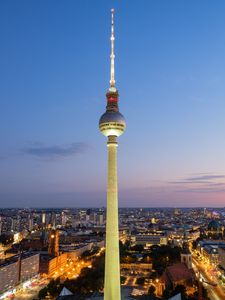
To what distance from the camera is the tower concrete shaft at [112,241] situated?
24.8 meters

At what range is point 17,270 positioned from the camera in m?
52.4

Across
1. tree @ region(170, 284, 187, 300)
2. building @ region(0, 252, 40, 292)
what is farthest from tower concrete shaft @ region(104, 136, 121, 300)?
building @ region(0, 252, 40, 292)

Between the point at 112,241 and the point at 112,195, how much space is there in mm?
3198

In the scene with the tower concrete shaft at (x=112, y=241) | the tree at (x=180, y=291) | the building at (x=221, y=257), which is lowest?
the tree at (x=180, y=291)

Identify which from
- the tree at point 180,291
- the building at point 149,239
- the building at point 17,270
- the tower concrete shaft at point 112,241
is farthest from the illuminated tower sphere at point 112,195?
the building at point 149,239

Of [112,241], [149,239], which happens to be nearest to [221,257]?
[112,241]

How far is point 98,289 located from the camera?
4272cm

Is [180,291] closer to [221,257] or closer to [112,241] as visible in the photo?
[112,241]

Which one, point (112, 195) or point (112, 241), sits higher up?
point (112, 195)

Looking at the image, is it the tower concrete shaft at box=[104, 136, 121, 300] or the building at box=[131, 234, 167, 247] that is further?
the building at box=[131, 234, 167, 247]

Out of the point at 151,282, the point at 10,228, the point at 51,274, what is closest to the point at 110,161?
the point at 151,282

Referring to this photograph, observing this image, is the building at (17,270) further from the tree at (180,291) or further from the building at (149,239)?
the building at (149,239)

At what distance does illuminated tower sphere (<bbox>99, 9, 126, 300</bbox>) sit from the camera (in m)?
24.9

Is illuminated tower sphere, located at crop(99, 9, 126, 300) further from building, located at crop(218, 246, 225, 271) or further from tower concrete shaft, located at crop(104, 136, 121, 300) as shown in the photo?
building, located at crop(218, 246, 225, 271)
